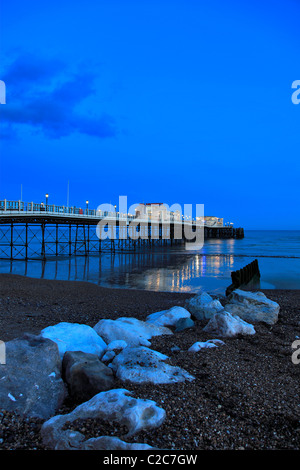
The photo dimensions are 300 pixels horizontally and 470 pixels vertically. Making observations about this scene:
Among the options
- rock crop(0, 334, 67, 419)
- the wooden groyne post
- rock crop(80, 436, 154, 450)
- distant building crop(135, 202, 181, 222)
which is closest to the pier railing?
distant building crop(135, 202, 181, 222)

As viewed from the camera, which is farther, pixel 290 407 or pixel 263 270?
pixel 263 270

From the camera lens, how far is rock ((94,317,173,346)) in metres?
5.95

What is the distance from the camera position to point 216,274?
22750 mm

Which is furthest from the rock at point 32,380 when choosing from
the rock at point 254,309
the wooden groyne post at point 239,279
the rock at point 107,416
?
the wooden groyne post at point 239,279

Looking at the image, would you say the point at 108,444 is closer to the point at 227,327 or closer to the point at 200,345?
the point at 200,345

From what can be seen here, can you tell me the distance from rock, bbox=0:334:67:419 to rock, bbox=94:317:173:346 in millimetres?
1890

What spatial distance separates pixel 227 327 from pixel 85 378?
11.8 feet

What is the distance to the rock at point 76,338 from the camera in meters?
5.19

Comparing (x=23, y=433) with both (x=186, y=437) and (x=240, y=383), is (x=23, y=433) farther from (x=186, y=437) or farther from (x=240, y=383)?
(x=240, y=383)

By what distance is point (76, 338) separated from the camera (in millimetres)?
5477

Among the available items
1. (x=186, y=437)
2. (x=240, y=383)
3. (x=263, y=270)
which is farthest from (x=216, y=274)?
(x=186, y=437)

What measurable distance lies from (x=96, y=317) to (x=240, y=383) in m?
5.72

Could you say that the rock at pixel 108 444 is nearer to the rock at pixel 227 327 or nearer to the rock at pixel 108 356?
the rock at pixel 108 356
